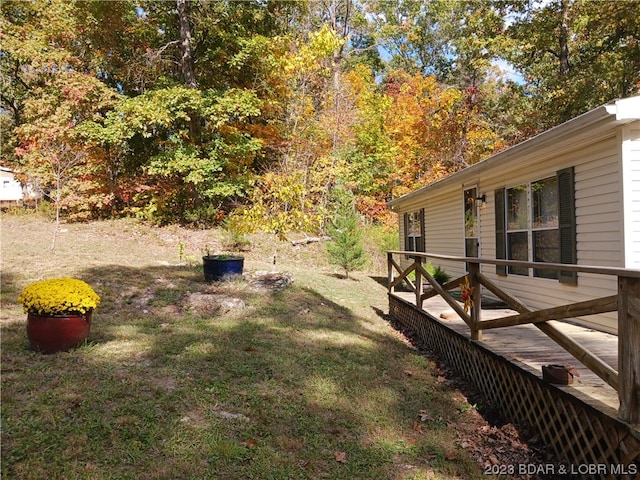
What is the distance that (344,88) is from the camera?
62.2ft

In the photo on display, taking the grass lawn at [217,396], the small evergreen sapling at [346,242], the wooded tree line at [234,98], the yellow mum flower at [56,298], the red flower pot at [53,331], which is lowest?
the grass lawn at [217,396]

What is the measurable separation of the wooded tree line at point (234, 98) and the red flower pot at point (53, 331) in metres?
8.26

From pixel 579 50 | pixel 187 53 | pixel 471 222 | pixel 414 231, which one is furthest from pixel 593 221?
pixel 579 50

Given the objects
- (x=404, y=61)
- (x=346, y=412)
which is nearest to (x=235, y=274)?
(x=346, y=412)

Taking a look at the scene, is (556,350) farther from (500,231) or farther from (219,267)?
(219,267)

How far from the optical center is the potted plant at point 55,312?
13.9 ft

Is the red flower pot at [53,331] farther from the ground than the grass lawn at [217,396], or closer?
farther from the ground

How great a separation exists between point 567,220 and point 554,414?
11.2 feet

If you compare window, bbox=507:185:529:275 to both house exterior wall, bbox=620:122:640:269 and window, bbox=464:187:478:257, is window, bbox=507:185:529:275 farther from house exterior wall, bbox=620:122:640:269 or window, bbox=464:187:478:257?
house exterior wall, bbox=620:122:640:269

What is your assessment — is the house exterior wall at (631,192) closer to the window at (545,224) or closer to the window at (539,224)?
the window at (539,224)

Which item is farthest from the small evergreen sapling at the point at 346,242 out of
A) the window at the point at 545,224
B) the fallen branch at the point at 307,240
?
the window at the point at 545,224

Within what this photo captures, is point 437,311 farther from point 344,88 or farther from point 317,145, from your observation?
point 344,88

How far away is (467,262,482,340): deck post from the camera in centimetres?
442

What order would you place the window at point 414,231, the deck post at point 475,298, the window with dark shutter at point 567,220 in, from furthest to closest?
the window at point 414,231 → the window with dark shutter at point 567,220 → the deck post at point 475,298
